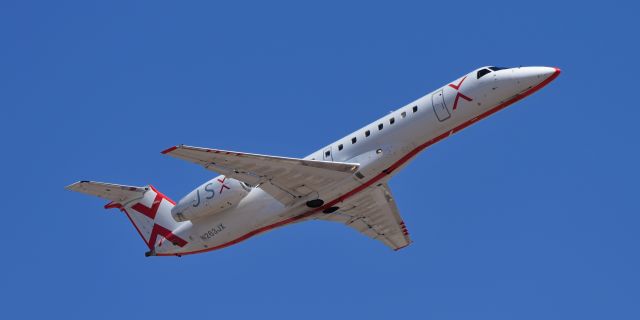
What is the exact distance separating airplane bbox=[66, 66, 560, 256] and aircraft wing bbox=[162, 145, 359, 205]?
0.10 ft

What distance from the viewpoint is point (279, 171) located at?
29094 millimetres

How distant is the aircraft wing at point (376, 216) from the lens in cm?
3177

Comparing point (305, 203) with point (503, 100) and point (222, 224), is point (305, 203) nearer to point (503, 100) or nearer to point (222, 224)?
point (222, 224)

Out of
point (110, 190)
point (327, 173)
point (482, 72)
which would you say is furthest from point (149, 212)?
point (482, 72)

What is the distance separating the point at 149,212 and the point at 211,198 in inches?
168

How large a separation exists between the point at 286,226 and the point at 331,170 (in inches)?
143

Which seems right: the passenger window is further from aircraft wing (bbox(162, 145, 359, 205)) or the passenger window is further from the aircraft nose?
aircraft wing (bbox(162, 145, 359, 205))

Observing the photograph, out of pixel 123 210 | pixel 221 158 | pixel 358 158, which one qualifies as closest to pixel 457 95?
pixel 358 158

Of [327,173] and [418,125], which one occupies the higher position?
[418,125]

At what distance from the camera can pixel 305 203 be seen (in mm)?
30172

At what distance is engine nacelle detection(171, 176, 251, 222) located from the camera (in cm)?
3106

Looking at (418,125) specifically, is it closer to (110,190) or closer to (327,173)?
(327,173)

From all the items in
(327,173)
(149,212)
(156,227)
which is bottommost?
(327,173)

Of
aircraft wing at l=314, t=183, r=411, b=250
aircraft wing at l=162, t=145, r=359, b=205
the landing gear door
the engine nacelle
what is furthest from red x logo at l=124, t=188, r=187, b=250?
the landing gear door
